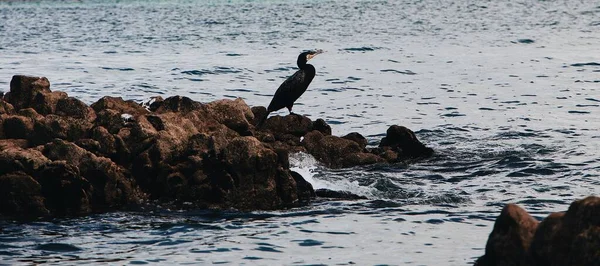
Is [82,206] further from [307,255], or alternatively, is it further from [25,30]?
[25,30]

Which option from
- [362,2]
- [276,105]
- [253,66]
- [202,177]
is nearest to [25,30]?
[253,66]

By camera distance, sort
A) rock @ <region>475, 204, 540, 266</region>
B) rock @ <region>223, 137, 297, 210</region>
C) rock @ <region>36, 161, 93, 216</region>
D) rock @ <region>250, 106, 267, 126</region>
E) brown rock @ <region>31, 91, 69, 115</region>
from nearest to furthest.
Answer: rock @ <region>475, 204, 540, 266</region> < rock @ <region>36, 161, 93, 216</region> < rock @ <region>223, 137, 297, 210</region> < brown rock @ <region>31, 91, 69, 115</region> < rock @ <region>250, 106, 267, 126</region>

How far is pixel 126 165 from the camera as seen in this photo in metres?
16.2

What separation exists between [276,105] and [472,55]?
2354 cm

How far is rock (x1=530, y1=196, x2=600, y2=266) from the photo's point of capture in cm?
924

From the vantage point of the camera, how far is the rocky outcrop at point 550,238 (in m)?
9.28

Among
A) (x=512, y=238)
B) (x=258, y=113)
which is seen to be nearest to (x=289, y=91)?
(x=258, y=113)

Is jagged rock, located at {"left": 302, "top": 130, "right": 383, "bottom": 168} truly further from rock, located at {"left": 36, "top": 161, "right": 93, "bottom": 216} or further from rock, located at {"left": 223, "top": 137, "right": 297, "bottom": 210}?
rock, located at {"left": 36, "top": 161, "right": 93, "bottom": 216}

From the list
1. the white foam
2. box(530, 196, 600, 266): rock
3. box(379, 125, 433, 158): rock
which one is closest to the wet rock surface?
the white foam

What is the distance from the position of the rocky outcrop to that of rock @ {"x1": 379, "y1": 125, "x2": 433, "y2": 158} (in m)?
9.87

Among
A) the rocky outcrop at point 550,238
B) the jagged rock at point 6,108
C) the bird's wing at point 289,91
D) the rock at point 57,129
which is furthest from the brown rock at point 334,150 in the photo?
the rocky outcrop at point 550,238

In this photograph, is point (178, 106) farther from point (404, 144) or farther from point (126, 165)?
point (404, 144)

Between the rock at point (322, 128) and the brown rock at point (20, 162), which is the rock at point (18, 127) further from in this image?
the rock at point (322, 128)

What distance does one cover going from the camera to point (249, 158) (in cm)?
1561
